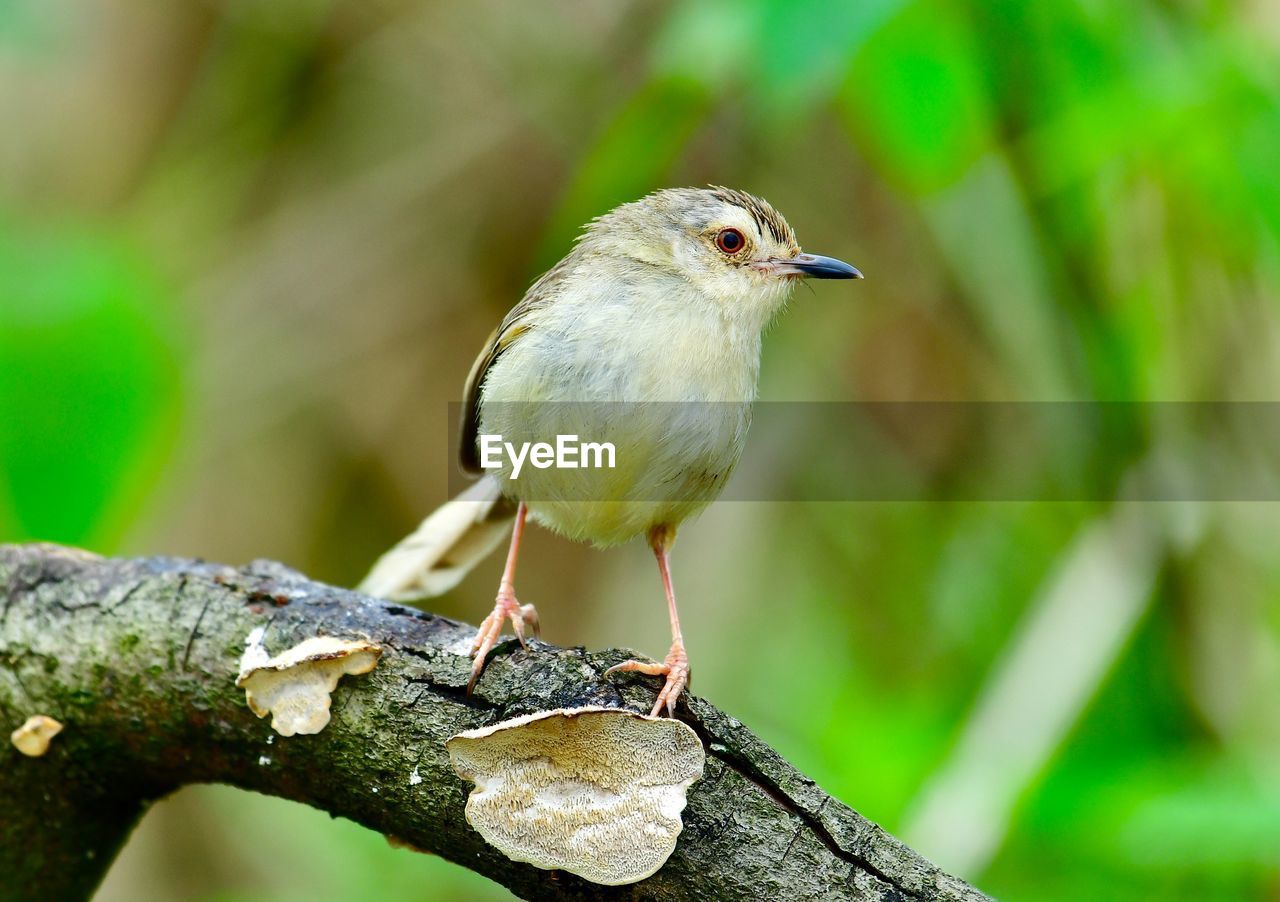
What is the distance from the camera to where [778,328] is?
20.0ft

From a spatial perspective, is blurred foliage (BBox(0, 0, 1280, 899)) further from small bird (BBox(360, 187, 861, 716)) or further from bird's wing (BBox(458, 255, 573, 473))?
bird's wing (BBox(458, 255, 573, 473))

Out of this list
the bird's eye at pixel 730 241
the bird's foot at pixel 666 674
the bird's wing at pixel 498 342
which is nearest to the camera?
the bird's foot at pixel 666 674

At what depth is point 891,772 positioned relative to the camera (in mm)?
4395

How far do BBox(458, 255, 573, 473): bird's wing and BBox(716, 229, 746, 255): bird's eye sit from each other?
1.41ft

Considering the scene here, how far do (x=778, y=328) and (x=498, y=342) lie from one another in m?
2.80

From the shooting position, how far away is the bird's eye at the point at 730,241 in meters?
3.66

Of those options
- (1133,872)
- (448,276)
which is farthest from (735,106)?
(1133,872)

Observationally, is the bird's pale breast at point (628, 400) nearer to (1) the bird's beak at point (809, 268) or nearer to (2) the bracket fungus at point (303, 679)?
(1) the bird's beak at point (809, 268)

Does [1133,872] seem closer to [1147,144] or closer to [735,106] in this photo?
[1147,144]

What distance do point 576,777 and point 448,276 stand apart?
16.7ft

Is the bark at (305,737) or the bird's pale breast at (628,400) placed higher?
the bird's pale breast at (628,400)

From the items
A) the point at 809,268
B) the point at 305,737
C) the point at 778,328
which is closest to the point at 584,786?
the point at 305,737

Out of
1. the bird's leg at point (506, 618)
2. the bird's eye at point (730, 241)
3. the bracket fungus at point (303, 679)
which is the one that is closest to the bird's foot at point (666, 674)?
the bird's leg at point (506, 618)

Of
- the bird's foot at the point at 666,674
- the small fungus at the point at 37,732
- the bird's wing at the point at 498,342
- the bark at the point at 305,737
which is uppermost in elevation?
the bird's wing at the point at 498,342
